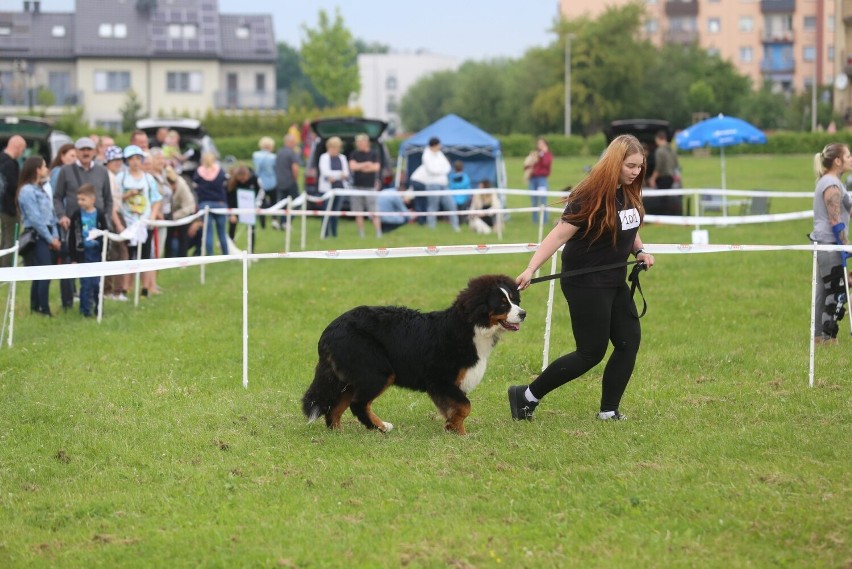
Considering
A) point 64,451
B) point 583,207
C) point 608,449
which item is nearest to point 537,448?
point 608,449

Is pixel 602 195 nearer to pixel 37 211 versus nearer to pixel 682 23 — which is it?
pixel 37 211

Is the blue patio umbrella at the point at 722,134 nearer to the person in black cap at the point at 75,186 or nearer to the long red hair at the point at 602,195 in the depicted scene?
the person in black cap at the point at 75,186

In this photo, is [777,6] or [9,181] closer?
[9,181]

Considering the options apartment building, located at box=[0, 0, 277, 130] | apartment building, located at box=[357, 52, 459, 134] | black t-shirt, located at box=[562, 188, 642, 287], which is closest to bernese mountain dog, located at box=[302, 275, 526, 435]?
black t-shirt, located at box=[562, 188, 642, 287]

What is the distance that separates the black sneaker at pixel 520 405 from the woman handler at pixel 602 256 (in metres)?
0.13

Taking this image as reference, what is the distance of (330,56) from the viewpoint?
79062mm

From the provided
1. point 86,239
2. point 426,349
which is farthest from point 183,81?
point 426,349

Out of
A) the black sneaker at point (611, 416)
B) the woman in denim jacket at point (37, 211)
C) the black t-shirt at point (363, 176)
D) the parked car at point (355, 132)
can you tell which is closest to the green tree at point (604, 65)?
the parked car at point (355, 132)

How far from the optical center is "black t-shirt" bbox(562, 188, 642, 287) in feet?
24.6

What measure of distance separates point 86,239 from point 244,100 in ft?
240

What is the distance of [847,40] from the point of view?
213 feet

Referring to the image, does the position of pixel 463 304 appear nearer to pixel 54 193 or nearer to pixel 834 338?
pixel 834 338

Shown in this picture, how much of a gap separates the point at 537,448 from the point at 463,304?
42.5 inches

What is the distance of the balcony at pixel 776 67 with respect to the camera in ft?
343
